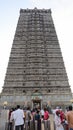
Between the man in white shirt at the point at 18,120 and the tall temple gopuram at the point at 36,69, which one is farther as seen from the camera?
the tall temple gopuram at the point at 36,69

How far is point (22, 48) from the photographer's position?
4078 centimetres

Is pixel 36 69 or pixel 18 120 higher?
pixel 36 69

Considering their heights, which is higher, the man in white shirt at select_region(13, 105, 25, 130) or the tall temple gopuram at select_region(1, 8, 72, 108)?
the tall temple gopuram at select_region(1, 8, 72, 108)

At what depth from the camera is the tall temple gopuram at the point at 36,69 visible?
34656 millimetres

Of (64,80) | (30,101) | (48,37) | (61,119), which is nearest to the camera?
(61,119)

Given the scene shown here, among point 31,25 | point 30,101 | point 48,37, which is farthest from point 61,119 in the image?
point 31,25

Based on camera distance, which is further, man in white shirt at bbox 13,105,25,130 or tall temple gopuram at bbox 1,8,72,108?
tall temple gopuram at bbox 1,8,72,108

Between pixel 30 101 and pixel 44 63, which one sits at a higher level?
pixel 44 63

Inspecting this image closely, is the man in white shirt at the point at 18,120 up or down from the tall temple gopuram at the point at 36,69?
down

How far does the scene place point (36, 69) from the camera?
3791 centimetres

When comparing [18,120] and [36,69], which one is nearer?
[18,120]

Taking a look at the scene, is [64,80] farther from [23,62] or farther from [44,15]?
[44,15]

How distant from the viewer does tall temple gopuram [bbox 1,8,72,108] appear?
3466 cm

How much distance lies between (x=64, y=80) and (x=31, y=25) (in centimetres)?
1578
